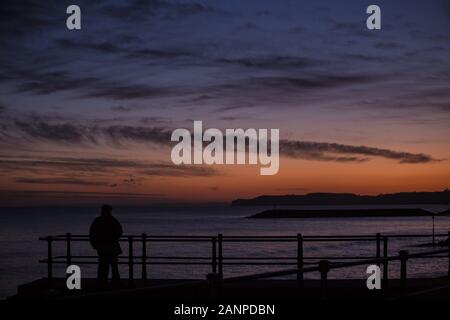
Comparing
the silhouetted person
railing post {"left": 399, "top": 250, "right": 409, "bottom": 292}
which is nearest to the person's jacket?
the silhouetted person

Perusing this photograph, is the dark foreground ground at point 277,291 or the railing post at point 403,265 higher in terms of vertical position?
the railing post at point 403,265

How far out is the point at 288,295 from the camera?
11.5 m

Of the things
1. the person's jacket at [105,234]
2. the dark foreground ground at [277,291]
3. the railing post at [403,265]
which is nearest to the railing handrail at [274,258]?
the railing post at [403,265]

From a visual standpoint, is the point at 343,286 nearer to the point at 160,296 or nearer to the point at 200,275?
the point at 160,296

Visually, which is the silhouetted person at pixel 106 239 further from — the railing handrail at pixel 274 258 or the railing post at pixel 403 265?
the railing post at pixel 403 265

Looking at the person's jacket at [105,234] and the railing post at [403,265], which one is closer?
the railing post at [403,265]

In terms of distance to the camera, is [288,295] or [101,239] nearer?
[288,295]

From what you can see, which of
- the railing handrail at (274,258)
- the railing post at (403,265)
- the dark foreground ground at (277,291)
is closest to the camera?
the railing handrail at (274,258)

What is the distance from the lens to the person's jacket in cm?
1284

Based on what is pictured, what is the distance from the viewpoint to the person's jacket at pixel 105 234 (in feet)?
42.1

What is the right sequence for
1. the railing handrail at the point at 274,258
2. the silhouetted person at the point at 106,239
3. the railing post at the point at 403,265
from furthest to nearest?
the silhouetted person at the point at 106,239, the railing post at the point at 403,265, the railing handrail at the point at 274,258
